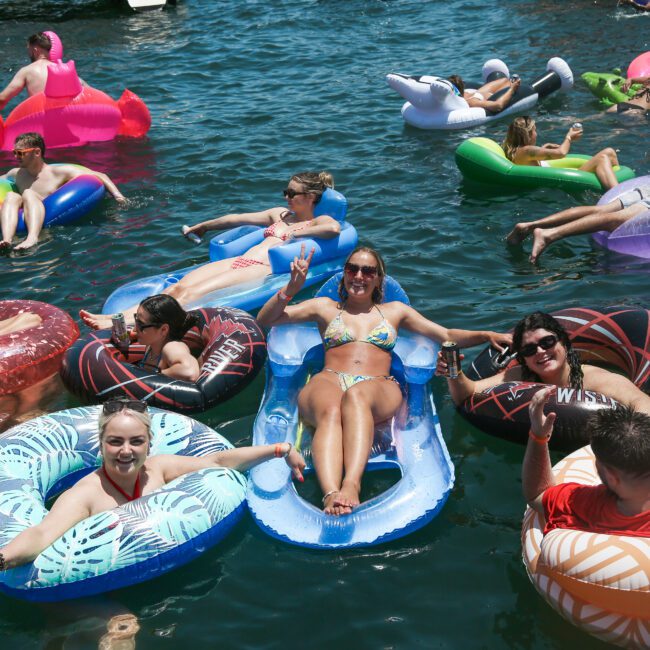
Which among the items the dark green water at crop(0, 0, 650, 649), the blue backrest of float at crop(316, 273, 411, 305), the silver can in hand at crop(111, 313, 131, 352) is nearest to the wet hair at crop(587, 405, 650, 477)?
the dark green water at crop(0, 0, 650, 649)

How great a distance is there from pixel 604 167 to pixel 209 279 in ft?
13.9

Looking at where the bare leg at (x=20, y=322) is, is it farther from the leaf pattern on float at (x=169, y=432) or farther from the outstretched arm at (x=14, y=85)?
the outstretched arm at (x=14, y=85)

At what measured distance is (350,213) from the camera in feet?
31.6

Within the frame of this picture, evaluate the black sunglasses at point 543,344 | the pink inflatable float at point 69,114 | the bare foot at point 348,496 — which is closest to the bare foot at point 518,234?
the black sunglasses at point 543,344

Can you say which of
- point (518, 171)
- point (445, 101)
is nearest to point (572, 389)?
point (518, 171)

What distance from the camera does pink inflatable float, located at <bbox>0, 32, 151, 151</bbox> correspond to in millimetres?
11211

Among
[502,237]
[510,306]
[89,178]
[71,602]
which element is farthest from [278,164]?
[71,602]

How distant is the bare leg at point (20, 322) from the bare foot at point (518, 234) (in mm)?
4373

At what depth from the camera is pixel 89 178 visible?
376 inches

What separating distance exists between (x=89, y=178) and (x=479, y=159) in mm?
4240

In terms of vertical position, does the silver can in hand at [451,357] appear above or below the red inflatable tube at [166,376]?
above

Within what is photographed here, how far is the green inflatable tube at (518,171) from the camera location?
914cm

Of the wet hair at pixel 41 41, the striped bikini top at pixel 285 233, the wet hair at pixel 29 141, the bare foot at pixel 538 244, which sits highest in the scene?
the wet hair at pixel 41 41

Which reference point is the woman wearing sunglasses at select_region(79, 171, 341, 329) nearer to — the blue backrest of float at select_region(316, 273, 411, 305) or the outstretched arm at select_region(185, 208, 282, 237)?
the outstretched arm at select_region(185, 208, 282, 237)
